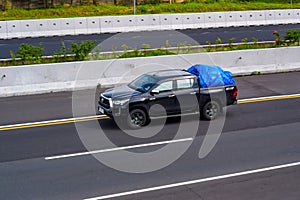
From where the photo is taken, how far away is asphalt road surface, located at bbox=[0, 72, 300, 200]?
939 centimetres

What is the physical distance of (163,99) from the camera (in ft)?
45.2

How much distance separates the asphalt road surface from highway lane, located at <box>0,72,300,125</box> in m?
0.10

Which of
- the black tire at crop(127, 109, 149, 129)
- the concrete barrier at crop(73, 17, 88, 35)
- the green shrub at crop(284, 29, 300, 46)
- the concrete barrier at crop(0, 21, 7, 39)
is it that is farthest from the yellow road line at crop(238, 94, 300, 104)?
the concrete barrier at crop(0, 21, 7, 39)

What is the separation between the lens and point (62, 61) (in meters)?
19.8

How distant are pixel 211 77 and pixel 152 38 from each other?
1594 cm

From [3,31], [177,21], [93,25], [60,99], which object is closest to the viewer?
[60,99]

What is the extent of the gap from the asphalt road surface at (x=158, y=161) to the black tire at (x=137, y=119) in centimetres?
44

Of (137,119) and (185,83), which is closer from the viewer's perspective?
(137,119)

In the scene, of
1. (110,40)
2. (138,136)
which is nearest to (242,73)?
(138,136)

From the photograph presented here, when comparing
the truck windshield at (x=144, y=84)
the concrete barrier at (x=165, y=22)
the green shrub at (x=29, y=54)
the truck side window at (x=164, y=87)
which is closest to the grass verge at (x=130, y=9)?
the concrete barrier at (x=165, y=22)

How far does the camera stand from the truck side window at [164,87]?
1380 centimetres

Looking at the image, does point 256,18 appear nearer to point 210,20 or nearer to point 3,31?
point 210,20

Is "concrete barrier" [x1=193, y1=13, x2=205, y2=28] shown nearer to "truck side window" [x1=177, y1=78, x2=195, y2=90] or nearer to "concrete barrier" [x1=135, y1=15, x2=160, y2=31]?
"concrete barrier" [x1=135, y1=15, x2=160, y2=31]

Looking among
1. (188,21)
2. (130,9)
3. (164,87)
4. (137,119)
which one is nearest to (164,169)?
(137,119)
